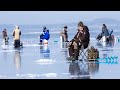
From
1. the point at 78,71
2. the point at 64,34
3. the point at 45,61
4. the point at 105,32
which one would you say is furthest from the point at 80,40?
the point at 64,34

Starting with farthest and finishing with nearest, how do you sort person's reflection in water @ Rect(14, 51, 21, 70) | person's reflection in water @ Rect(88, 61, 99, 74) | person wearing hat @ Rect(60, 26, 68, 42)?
person wearing hat @ Rect(60, 26, 68, 42) → person's reflection in water @ Rect(14, 51, 21, 70) → person's reflection in water @ Rect(88, 61, 99, 74)

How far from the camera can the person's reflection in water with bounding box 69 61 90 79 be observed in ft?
29.6

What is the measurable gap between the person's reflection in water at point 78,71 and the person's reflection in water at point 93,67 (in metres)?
0.10

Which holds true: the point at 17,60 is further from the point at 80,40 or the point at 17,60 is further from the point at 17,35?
the point at 17,35

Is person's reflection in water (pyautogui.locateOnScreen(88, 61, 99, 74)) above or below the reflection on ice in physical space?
below

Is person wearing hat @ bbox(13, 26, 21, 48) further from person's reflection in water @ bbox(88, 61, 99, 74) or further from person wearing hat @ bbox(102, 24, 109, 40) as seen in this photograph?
person's reflection in water @ bbox(88, 61, 99, 74)

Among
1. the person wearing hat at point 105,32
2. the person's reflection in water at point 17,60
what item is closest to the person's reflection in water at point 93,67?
the person's reflection in water at point 17,60

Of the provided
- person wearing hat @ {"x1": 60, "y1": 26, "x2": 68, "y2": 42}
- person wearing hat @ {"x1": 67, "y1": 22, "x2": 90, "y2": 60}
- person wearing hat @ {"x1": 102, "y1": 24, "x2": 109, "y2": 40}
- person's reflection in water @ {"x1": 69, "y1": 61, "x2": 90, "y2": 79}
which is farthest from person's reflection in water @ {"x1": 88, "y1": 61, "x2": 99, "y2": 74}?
person wearing hat @ {"x1": 60, "y1": 26, "x2": 68, "y2": 42}

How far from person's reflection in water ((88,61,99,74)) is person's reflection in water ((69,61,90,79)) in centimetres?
10
